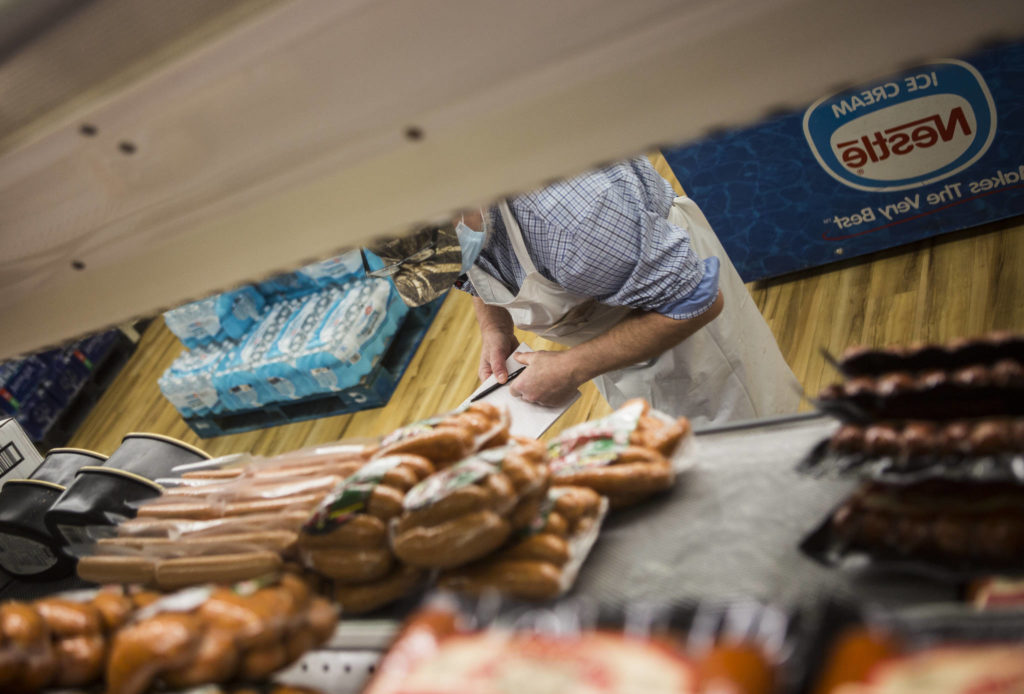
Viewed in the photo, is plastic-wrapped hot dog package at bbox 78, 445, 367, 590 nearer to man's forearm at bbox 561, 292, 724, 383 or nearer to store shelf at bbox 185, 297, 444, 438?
man's forearm at bbox 561, 292, 724, 383

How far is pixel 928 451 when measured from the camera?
1.05m

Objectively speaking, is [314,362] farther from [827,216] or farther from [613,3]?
[613,3]

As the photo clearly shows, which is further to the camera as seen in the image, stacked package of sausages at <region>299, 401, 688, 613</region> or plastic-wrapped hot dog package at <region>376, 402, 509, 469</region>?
plastic-wrapped hot dog package at <region>376, 402, 509, 469</region>

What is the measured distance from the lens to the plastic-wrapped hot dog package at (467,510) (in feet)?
3.96

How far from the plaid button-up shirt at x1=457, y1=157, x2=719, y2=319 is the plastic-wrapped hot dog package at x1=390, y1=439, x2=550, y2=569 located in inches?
38.1

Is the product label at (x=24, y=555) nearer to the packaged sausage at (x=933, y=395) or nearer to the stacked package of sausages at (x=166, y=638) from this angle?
the stacked package of sausages at (x=166, y=638)

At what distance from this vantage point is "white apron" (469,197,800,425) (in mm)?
2566

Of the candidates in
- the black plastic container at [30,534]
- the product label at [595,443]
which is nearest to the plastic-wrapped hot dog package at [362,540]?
the product label at [595,443]

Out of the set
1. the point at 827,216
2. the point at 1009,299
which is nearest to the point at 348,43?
the point at 1009,299

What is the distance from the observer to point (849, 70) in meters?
0.66

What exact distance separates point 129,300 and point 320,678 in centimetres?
62

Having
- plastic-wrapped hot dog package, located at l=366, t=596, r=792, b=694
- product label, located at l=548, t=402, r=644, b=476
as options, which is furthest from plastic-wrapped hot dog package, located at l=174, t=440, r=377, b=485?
plastic-wrapped hot dog package, located at l=366, t=596, r=792, b=694

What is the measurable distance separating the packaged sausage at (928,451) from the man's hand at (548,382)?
1300 millimetres

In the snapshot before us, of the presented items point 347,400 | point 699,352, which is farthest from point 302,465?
point 347,400
